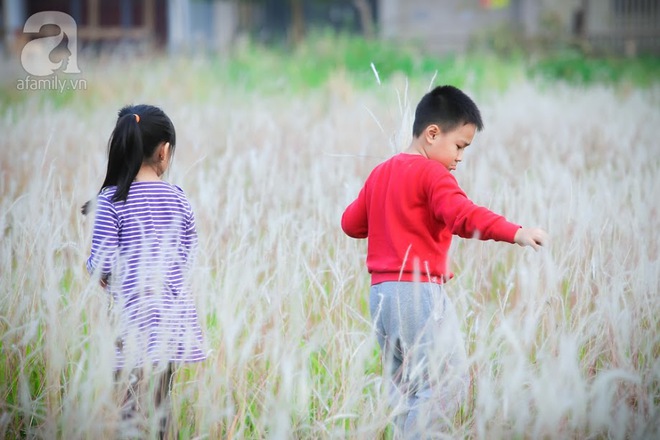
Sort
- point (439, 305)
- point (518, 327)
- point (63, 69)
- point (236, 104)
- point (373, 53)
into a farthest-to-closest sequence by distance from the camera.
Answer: point (373, 53)
point (63, 69)
point (236, 104)
point (518, 327)
point (439, 305)

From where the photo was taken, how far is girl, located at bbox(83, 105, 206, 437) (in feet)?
7.50

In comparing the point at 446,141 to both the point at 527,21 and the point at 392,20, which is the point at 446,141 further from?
the point at 392,20

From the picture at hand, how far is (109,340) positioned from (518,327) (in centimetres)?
115

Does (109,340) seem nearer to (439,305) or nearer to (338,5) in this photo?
(439,305)

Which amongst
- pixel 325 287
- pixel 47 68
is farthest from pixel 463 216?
pixel 47 68

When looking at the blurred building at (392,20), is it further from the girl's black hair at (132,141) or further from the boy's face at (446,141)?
the girl's black hair at (132,141)

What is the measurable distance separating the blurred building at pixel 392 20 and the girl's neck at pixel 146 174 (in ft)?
54.4

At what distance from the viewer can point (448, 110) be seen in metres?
2.42

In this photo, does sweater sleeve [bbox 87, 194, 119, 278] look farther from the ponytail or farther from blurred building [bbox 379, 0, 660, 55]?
blurred building [bbox 379, 0, 660, 55]

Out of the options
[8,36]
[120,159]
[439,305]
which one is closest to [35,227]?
[120,159]

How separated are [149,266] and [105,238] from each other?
0.14 metres

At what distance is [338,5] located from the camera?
2527cm

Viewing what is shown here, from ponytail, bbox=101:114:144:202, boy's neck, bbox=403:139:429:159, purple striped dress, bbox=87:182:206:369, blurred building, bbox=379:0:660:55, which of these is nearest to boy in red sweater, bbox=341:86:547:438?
boy's neck, bbox=403:139:429:159

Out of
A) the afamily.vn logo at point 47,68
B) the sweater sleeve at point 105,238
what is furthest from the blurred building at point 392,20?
the sweater sleeve at point 105,238
